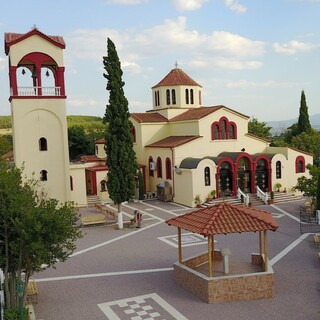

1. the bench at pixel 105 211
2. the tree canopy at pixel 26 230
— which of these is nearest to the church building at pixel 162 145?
the bench at pixel 105 211

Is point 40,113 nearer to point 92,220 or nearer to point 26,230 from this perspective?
point 92,220

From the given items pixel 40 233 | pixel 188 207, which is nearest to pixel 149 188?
pixel 188 207

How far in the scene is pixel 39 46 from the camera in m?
29.2

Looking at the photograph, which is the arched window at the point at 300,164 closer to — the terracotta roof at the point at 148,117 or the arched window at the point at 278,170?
the arched window at the point at 278,170

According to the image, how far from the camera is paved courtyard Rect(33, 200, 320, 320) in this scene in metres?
14.5

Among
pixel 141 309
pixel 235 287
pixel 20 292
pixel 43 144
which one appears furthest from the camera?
pixel 43 144

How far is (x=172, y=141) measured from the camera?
40156 mm

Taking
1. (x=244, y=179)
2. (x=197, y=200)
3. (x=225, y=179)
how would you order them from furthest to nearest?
(x=244, y=179)
(x=225, y=179)
(x=197, y=200)

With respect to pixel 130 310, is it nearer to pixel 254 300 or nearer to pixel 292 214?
pixel 254 300

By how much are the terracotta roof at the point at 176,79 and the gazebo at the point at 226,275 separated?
29368 mm

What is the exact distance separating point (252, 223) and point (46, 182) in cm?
1841

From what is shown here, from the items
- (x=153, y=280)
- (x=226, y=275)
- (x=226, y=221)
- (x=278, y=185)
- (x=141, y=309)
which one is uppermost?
(x=226, y=221)

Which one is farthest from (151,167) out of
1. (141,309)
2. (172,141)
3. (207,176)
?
(141,309)

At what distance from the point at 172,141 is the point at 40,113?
1379cm
